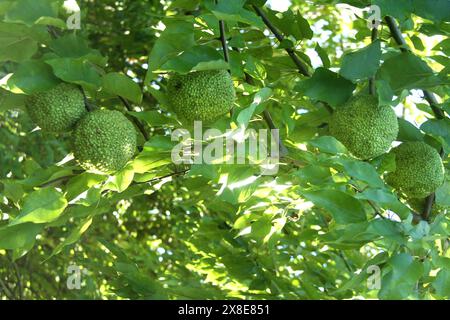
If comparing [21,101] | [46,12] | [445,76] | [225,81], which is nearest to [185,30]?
[225,81]

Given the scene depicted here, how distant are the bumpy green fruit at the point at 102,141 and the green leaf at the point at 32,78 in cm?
11

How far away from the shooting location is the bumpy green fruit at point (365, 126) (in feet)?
5.01

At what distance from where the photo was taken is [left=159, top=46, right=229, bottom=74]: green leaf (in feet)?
4.58

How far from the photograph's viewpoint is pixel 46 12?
137 centimetres

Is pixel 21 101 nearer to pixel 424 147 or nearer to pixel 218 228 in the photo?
pixel 424 147

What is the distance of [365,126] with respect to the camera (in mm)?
1524

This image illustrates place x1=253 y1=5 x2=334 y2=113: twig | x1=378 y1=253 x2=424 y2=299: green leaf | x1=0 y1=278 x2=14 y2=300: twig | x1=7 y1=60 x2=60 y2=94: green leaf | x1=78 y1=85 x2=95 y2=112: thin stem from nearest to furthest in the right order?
x1=378 y1=253 x2=424 y2=299: green leaf, x1=7 y1=60 x2=60 y2=94: green leaf, x1=78 y1=85 x2=95 y2=112: thin stem, x1=253 y1=5 x2=334 y2=113: twig, x1=0 y1=278 x2=14 y2=300: twig

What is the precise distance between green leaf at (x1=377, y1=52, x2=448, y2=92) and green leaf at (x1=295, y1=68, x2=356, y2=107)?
0.08 m

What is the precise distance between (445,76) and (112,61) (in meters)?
2.44

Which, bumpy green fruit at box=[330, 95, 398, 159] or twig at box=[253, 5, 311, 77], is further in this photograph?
twig at box=[253, 5, 311, 77]

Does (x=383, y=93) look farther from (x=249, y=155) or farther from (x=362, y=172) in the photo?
(x=249, y=155)

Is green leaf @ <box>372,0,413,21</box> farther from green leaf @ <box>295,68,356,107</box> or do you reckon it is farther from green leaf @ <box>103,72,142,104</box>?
green leaf @ <box>103,72,142,104</box>

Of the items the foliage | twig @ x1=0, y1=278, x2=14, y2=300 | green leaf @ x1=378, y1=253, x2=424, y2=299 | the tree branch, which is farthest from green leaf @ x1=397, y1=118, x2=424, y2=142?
twig @ x1=0, y1=278, x2=14, y2=300

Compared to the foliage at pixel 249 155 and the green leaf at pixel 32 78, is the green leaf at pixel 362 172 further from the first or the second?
the green leaf at pixel 32 78
